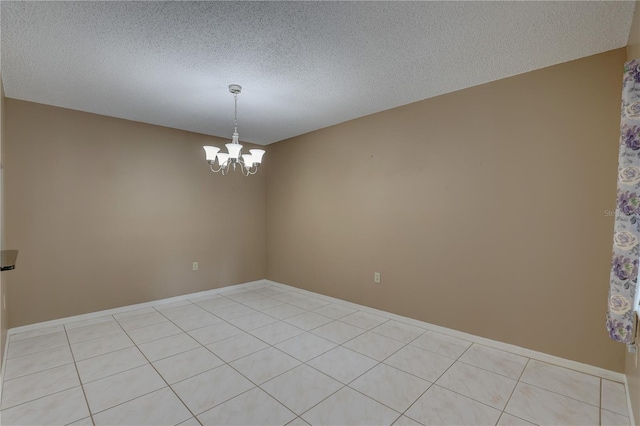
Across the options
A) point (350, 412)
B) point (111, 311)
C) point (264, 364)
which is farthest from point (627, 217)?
point (111, 311)

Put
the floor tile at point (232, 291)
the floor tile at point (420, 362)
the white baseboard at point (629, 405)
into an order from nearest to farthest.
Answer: the white baseboard at point (629, 405) < the floor tile at point (420, 362) < the floor tile at point (232, 291)

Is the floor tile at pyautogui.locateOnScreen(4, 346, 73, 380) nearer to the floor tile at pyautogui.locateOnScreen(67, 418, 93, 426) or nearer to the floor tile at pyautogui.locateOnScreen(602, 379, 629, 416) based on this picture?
the floor tile at pyautogui.locateOnScreen(67, 418, 93, 426)

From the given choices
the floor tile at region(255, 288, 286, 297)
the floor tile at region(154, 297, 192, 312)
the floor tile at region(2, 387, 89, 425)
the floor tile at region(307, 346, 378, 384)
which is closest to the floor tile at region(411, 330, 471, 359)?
the floor tile at region(307, 346, 378, 384)

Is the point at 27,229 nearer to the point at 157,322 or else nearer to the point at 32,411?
the point at 157,322

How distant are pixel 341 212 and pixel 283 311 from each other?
152cm

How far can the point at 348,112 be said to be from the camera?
3545 millimetres

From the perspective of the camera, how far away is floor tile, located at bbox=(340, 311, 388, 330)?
3.26 metres

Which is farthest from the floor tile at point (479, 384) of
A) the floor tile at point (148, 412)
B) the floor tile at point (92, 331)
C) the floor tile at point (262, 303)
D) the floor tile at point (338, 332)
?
the floor tile at point (92, 331)

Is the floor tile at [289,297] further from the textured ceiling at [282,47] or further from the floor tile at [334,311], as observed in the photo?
the textured ceiling at [282,47]

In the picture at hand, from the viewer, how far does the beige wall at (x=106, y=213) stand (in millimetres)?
3082

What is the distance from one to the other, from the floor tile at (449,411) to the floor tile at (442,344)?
616mm

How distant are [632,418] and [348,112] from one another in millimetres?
3430

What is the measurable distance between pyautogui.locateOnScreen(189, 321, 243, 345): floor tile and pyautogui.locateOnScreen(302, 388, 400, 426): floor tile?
1.45m

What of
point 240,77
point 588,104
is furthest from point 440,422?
point 240,77
